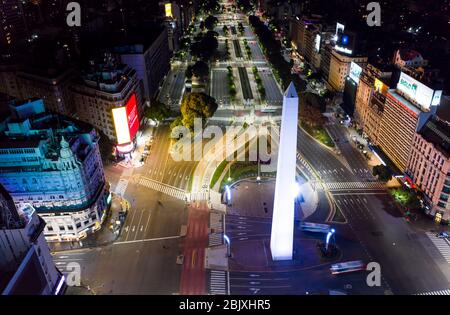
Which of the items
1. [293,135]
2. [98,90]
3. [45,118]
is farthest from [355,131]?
[45,118]

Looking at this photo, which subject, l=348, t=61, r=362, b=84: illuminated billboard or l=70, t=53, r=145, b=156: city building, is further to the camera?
l=348, t=61, r=362, b=84: illuminated billboard

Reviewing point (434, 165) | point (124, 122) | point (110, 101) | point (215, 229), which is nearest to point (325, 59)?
point (434, 165)

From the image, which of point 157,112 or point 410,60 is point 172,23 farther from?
→ point 410,60

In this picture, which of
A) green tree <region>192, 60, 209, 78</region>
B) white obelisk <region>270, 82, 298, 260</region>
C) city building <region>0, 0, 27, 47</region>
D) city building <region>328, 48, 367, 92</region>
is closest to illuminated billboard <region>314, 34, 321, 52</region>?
city building <region>328, 48, 367, 92</region>

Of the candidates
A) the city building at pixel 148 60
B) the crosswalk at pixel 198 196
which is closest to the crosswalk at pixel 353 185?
the crosswalk at pixel 198 196

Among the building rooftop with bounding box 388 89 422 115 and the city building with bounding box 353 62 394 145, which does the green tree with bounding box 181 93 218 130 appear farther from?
the building rooftop with bounding box 388 89 422 115
